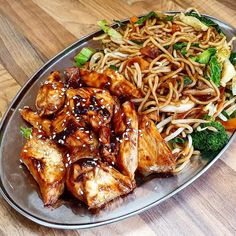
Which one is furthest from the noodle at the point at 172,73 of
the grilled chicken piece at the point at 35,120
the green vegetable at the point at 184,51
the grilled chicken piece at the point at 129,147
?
the grilled chicken piece at the point at 35,120

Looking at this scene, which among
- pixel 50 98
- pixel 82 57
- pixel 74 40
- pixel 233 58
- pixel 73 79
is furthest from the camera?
pixel 74 40

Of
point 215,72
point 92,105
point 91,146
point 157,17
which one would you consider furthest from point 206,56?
point 91,146

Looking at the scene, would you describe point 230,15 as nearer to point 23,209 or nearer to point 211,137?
point 211,137

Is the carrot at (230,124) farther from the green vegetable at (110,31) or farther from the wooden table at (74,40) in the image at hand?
the green vegetable at (110,31)

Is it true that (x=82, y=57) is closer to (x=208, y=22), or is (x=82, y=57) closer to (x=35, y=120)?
(x=35, y=120)

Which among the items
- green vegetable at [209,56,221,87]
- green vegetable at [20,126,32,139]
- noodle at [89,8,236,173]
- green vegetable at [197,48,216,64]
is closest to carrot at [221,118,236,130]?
noodle at [89,8,236,173]

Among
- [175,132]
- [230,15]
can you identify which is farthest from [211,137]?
[230,15]

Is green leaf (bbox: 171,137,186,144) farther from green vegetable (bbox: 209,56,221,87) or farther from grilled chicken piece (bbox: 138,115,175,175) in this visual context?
green vegetable (bbox: 209,56,221,87)

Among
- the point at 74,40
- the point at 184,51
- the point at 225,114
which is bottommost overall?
the point at 74,40
